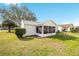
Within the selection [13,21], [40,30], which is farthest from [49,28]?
[13,21]

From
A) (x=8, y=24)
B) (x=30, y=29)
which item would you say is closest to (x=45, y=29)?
(x=30, y=29)

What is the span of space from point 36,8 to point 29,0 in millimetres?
216

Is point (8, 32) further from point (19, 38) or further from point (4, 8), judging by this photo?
point (4, 8)

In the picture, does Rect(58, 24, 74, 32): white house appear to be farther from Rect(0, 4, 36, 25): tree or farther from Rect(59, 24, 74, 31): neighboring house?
Rect(0, 4, 36, 25): tree

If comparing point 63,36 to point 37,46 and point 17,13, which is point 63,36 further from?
point 17,13

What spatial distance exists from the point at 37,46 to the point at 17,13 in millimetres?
794

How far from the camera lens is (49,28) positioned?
3.78 m

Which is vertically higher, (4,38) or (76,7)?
(76,7)

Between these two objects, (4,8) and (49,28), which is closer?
(4,8)

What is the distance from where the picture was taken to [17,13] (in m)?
3.60

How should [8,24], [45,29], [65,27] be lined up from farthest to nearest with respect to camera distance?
[45,29] → [65,27] → [8,24]

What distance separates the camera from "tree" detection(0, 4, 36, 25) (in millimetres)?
3547

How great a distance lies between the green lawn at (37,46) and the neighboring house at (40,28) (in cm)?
13

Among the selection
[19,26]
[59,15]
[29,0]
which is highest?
[29,0]
